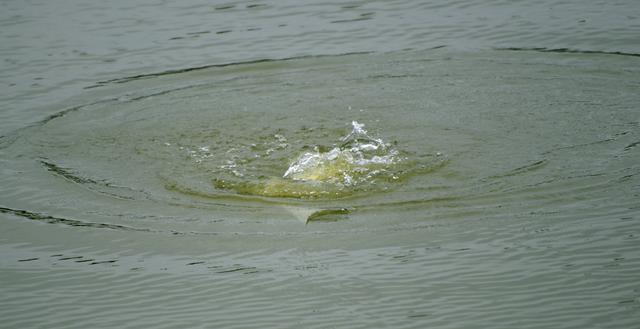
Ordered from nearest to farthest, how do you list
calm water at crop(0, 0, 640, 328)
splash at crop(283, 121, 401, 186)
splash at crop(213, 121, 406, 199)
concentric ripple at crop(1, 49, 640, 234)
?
calm water at crop(0, 0, 640, 328)
concentric ripple at crop(1, 49, 640, 234)
splash at crop(213, 121, 406, 199)
splash at crop(283, 121, 401, 186)

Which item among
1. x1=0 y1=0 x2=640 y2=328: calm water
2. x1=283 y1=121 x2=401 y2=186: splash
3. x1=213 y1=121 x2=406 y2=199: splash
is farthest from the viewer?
x1=283 y1=121 x2=401 y2=186: splash

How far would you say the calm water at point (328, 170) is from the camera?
5.61 meters

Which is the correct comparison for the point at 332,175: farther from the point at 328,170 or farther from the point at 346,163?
the point at 346,163

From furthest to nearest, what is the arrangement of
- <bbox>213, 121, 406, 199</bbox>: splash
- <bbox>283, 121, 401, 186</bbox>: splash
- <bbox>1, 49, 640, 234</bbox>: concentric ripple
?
1. <bbox>283, 121, 401, 186</bbox>: splash
2. <bbox>213, 121, 406, 199</bbox>: splash
3. <bbox>1, 49, 640, 234</bbox>: concentric ripple

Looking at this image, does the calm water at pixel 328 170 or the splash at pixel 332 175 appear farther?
the splash at pixel 332 175

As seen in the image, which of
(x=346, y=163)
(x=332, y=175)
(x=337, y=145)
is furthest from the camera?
(x=337, y=145)

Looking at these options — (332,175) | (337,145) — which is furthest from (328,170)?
(337,145)

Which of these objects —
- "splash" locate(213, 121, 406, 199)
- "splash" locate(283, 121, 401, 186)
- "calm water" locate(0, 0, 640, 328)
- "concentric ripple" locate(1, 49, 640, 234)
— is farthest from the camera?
"splash" locate(283, 121, 401, 186)

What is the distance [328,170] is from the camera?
7.66 metres

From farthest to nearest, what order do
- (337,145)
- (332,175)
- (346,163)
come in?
(337,145) → (346,163) → (332,175)

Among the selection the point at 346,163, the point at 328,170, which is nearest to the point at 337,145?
the point at 346,163

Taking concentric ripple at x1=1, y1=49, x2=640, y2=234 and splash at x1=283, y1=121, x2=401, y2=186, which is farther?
splash at x1=283, y1=121, x2=401, y2=186

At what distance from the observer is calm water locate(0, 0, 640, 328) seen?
561cm

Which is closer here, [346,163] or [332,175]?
A: [332,175]
